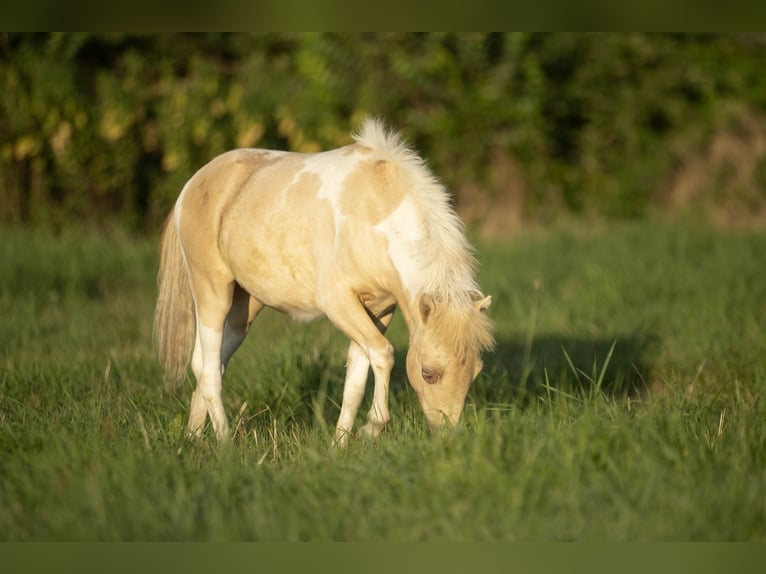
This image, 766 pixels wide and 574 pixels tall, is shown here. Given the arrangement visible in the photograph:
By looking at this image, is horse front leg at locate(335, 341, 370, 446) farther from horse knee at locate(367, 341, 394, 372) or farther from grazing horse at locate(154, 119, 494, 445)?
horse knee at locate(367, 341, 394, 372)

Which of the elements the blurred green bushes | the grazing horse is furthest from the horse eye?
the blurred green bushes

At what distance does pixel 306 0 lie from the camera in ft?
11.1

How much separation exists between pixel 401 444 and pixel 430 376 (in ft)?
A: 1.14

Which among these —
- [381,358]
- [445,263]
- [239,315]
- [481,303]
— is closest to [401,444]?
[381,358]

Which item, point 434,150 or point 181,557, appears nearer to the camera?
point 181,557

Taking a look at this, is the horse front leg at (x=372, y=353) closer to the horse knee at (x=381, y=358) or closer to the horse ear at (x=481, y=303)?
the horse knee at (x=381, y=358)

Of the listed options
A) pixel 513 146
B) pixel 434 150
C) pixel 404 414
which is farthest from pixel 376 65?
pixel 404 414

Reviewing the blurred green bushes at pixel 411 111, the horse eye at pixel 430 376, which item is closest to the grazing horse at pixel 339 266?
the horse eye at pixel 430 376

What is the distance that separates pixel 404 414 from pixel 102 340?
3.24 metres

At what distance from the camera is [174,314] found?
539 cm

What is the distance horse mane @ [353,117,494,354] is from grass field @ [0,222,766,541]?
40 cm

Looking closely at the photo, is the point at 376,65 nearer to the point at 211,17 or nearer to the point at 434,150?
the point at 434,150

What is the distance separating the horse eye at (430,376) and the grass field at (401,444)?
26 cm

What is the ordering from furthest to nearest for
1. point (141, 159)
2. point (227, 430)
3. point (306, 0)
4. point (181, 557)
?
point (141, 159)
point (227, 430)
point (306, 0)
point (181, 557)
